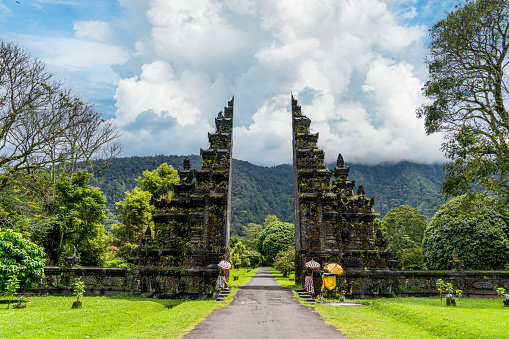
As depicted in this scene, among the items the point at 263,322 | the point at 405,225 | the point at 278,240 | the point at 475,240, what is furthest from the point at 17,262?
the point at 405,225

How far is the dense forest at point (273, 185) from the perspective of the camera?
112 meters

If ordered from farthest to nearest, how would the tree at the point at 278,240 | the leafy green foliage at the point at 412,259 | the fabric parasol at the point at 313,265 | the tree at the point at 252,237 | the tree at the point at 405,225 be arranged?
the tree at the point at 252,237, the tree at the point at 278,240, the tree at the point at 405,225, the leafy green foliage at the point at 412,259, the fabric parasol at the point at 313,265

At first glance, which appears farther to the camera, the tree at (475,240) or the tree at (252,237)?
the tree at (252,237)

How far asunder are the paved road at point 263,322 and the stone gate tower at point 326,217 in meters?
5.38

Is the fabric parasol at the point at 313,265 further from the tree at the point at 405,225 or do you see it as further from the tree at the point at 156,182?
the tree at the point at 405,225

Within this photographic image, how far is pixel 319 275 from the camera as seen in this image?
17656mm

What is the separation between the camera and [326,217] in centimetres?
2089

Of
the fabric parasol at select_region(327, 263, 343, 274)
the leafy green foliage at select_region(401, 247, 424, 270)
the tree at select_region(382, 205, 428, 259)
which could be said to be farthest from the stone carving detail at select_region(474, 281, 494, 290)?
the tree at select_region(382, 205, 428, 259)

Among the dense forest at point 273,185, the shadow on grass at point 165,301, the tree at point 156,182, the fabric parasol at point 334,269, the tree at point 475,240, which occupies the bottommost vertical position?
the shadow on grass at point 165,301

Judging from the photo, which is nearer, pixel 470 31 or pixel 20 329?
pixel 20 329

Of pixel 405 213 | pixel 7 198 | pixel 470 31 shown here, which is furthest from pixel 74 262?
pixel 405 213

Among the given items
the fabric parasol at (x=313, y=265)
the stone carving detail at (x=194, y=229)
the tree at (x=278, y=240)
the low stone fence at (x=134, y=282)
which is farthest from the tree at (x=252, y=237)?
Answer: the fabric parasol at (x=313, y=265)

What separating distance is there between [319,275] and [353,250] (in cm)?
512

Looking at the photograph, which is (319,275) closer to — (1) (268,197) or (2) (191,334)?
(2) (191,334)
